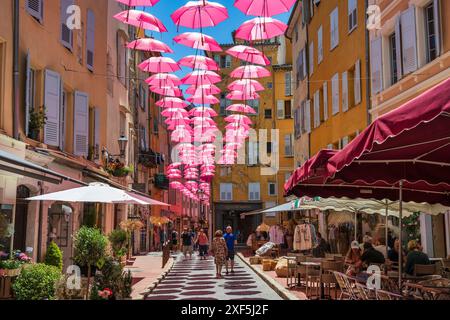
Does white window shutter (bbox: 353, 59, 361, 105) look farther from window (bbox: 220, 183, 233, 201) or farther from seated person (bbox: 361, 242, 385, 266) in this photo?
window (bbox: 220, 183, 233, 201)

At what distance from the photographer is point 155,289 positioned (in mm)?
15680

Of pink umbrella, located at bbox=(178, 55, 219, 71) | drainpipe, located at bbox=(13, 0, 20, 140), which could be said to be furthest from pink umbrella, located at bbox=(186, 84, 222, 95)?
drainpipe, located at bbox=(13, 0, 20, 140)

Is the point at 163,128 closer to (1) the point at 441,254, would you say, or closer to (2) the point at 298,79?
(2) the point at 298,79

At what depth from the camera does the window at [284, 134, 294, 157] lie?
49.6m

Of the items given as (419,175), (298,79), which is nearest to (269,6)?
(419,175)

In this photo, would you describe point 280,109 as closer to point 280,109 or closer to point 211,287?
point 280,109

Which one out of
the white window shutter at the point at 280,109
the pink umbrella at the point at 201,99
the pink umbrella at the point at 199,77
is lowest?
the pink umbrella at the point at 201,99

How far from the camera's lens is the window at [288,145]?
163 ft

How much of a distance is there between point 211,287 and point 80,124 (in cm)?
686

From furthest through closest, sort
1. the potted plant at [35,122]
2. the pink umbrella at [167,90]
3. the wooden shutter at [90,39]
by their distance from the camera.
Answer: the wooden shutter at [90,39] < the pink umbrella at [167,90] < the potted plant at [35,122]

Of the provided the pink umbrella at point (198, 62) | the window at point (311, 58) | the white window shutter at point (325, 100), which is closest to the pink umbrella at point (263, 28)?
the pink umbrella at point (198, 62)

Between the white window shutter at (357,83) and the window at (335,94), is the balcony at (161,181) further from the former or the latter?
the white window shutter at (357,83)

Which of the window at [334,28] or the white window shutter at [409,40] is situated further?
the window at [334,28]

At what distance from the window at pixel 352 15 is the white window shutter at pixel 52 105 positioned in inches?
460
